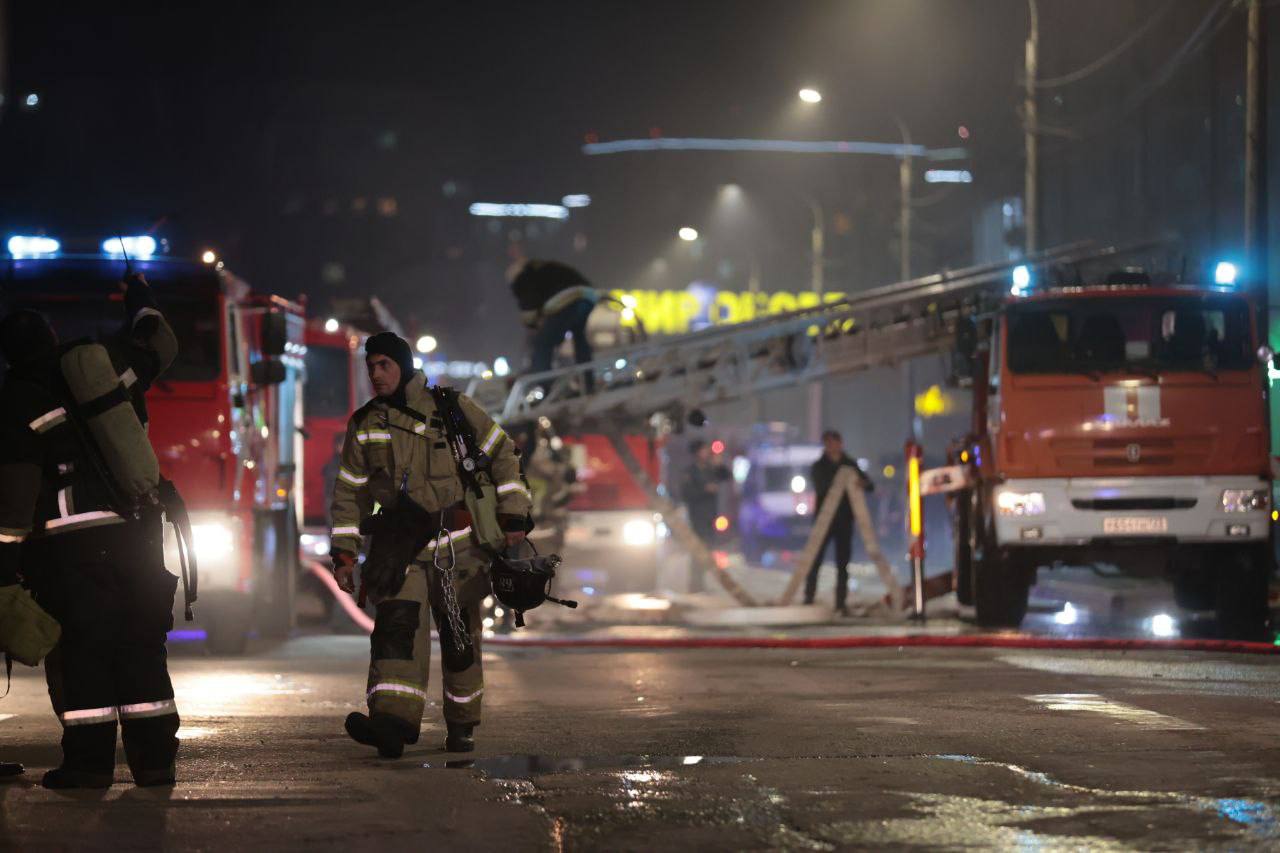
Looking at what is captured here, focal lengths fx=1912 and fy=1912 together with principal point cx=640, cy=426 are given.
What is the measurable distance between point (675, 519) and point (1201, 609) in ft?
19.0

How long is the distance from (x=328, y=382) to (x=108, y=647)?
1433cm

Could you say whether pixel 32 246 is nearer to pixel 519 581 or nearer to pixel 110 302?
pixel 110 302

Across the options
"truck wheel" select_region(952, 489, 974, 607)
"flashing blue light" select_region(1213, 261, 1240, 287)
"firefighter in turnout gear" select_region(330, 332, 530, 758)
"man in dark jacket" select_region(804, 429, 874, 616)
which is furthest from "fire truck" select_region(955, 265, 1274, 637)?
"firefighter in turnout gear" select_region(330, 332, 530, 758)

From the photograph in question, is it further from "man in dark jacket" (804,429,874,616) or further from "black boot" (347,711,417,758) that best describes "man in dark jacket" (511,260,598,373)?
"black boot" (347,711,417,758)

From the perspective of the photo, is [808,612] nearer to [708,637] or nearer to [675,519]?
[675,519]

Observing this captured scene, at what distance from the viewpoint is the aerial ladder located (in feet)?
65.1

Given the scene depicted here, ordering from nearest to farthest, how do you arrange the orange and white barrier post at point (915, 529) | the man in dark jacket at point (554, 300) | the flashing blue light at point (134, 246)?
the flashing blue light at point (134, 246)
the orange and white barrier post at point (915, 529)
the man in dark jacket at point (554, 300)

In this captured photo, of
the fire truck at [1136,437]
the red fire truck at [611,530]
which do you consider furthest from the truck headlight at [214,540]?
the red fire truck at [611,530]

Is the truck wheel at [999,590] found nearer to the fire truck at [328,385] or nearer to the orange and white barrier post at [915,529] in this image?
the orange and white barrier post at [915,529]

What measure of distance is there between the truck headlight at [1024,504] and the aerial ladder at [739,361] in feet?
16.0

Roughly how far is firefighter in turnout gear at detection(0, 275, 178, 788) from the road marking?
422 cm

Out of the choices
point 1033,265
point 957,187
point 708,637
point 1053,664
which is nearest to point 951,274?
point 1033,265

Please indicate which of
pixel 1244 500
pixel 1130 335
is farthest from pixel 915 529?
pixel 1244 500

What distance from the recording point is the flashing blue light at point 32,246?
13852mm
